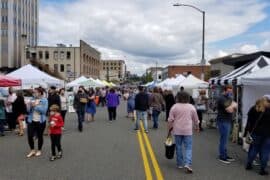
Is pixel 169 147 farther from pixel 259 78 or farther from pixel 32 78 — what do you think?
pixel 32 78

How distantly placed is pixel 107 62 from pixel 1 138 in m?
166

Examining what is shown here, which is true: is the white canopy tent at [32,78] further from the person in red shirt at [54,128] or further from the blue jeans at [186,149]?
the blue jeans at [186,149]

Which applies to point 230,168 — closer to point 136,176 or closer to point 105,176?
point 136,176

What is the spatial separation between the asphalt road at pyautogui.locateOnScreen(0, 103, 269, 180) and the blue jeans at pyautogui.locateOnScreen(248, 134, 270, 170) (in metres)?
0.30

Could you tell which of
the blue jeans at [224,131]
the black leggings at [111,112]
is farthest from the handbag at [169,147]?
the black leggings at [111,112]

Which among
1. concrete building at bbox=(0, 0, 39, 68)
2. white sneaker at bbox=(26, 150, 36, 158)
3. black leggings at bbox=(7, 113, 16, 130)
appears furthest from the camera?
concrete building at bbox=(0, 0, 39, 68)

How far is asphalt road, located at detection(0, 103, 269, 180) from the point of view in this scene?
796 cm

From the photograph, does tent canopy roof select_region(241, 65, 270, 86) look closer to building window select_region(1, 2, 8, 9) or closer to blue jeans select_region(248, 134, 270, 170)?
blue jeans select_region(248, 134, 270, 170)

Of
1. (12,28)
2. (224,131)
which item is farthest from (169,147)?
(12,28)

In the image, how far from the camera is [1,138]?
1395cm

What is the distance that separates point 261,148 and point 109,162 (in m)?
3.41

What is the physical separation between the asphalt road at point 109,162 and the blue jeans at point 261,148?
11.9 inches

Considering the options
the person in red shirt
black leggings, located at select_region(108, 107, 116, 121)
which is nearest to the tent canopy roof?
the person in red shirt

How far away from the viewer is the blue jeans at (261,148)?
328 inches
